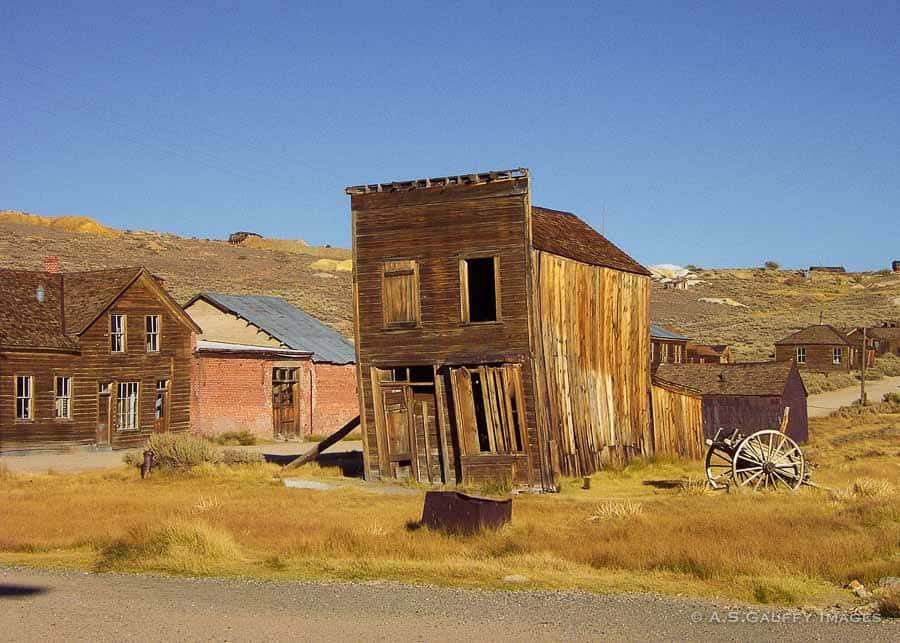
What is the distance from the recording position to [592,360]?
24.7 m

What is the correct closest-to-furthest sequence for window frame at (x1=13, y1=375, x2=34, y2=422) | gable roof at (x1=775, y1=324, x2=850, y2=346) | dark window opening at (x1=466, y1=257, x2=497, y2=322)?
dark window opening at (x1=466, y1=257, x2=497, y2=322), window frame at (x1=13, y1=375, x2=34, y2=422), gable roof at (x1=775, y1=324, x2=850, y2=346)

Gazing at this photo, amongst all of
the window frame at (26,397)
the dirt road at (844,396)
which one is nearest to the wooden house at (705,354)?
the dirt road at (844,396)

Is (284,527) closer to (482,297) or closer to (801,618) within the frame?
(801,618)

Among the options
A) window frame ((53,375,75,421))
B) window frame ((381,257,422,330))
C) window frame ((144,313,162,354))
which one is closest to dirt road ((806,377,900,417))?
window frame ((144,313,162,354))

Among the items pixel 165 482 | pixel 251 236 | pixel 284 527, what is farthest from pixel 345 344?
pixel 251 236

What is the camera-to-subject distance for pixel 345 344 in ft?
146

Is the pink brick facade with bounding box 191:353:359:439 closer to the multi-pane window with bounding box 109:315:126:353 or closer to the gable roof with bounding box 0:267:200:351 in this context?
the gable roof with bounding box 0:267:200:351

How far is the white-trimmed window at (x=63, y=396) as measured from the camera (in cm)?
3197

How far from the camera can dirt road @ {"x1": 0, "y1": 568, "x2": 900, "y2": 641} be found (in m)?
9.27

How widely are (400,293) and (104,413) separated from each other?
573 inches

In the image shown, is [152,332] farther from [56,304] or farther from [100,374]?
[56,304]

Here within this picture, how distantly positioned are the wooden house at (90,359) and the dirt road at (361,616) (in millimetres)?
20643

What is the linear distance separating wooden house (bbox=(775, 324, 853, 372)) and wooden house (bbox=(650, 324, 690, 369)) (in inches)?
655

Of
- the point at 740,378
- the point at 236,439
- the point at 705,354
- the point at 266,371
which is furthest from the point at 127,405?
the point at 705,354
